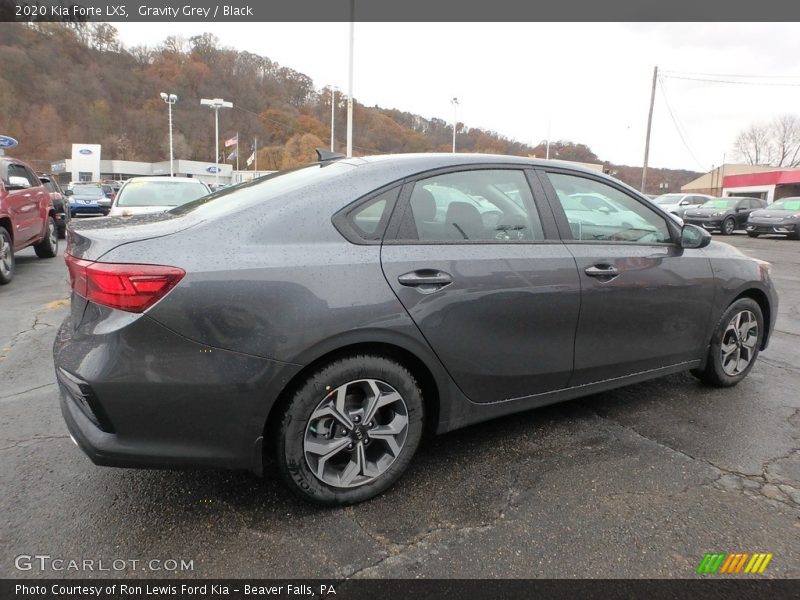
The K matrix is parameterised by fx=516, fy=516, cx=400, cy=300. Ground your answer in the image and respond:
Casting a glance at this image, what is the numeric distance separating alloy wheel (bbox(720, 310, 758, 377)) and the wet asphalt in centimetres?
51

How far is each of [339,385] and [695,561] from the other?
1.56 meters

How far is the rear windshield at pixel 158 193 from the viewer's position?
8477mm

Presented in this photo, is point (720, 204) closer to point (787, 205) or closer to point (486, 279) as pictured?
point (787, 205)

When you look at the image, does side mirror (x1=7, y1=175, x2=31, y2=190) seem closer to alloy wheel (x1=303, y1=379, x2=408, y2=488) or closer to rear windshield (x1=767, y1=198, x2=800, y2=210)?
alloy wheel (x1=303, y1=379, x2=408, y2=488)

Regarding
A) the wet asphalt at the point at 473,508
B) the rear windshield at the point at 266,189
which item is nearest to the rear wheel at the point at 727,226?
the wet asphalt at the point at 473,508

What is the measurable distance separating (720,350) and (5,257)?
8.41 m

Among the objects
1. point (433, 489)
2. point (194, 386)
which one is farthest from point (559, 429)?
point (194, 386)

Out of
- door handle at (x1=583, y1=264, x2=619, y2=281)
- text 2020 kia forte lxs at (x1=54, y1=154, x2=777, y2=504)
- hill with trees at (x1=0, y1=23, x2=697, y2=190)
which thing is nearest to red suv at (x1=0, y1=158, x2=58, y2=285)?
text 2020 kia forte lxs at (x1=54, y1=154, x2=777, y2=504)

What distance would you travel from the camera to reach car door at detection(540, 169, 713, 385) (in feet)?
9.37

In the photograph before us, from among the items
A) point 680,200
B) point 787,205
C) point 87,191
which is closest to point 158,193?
point 87,191

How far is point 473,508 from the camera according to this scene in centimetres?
232

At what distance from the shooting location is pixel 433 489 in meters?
2.47
